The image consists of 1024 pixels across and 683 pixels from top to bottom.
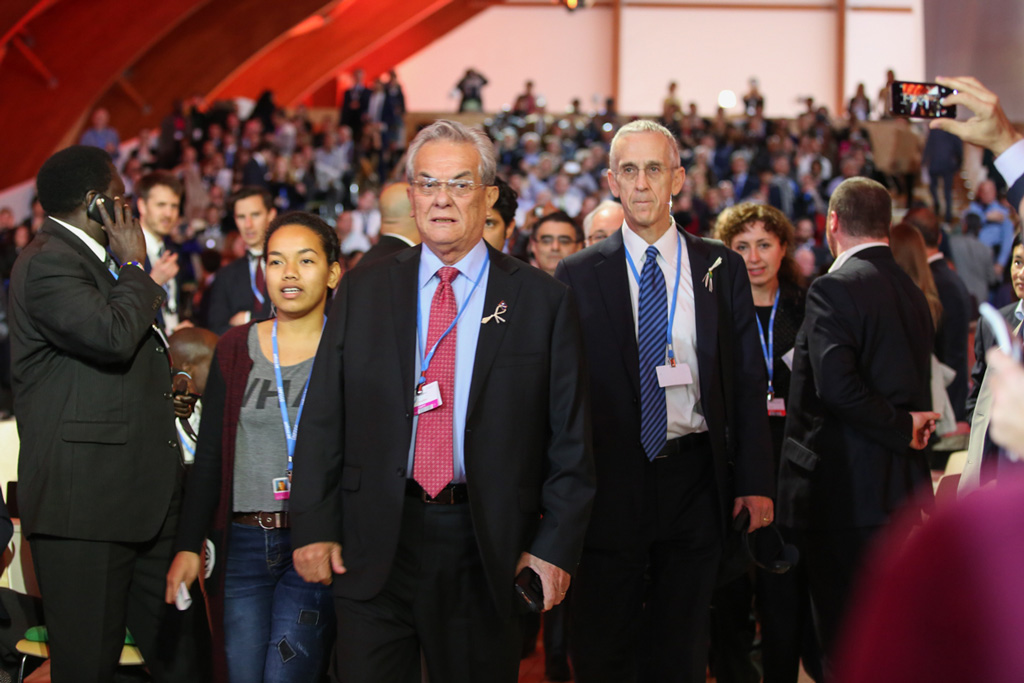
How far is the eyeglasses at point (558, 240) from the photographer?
4.79m

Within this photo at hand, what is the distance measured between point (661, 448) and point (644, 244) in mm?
646

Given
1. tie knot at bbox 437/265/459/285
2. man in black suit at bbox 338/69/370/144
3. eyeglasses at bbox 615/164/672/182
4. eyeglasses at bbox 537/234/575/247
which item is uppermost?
man in black suit at bbox 338/69/370/144

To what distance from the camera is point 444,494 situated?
94.1 inches

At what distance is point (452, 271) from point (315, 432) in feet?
1.68

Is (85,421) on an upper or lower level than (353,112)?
lower

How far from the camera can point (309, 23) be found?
23328mm

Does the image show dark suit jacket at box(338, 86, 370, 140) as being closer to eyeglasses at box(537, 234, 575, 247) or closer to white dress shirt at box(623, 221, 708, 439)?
eyeglasses at box(537, 234, 575, 247)

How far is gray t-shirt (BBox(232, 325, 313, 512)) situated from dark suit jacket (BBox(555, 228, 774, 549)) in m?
0.88

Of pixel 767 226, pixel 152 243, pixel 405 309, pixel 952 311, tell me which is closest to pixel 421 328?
pixel 405 309

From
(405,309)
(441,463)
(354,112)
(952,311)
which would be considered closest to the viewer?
(441,463)

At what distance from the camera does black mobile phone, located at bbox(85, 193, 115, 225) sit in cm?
300

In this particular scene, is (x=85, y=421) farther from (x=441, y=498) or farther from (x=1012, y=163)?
(x=1012, y=163)

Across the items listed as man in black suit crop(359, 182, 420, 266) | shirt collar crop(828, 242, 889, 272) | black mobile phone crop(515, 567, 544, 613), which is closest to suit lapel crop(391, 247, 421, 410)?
black mobile phone crop(515, 567, 544, 613)

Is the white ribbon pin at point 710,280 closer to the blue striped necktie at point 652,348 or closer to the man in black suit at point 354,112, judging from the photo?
the blue striped necktie at point 652,348
